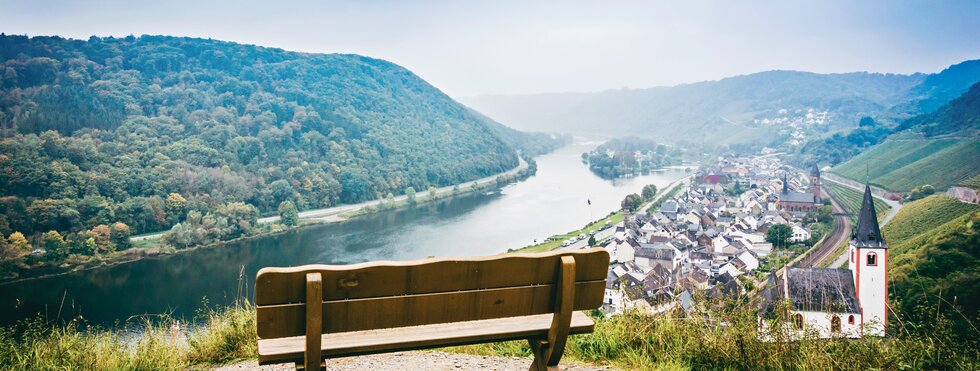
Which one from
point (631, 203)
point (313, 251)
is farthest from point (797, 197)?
point (313, 251)

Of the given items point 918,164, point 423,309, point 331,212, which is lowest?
point 331,212

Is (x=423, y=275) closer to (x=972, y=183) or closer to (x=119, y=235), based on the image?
(x=119, y=235)

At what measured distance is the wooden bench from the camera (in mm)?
1826

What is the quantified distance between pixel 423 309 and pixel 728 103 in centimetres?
11276

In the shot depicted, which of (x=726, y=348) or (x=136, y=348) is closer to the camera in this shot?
(x=726, y=348)

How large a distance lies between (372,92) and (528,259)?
6554 centimetres

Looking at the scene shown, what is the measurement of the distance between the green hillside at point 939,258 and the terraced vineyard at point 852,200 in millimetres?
2721

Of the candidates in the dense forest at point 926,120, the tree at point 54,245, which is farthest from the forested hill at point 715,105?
the tree at point 54,245

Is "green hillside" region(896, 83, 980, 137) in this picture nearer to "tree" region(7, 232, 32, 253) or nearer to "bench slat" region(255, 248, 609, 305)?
"bench slat" region(255, 248, 609, 305)

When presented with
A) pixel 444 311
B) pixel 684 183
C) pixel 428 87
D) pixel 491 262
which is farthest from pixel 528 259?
pixel 428 87

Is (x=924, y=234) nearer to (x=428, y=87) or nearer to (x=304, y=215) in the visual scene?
(x=304, y=215)

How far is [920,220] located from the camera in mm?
20688

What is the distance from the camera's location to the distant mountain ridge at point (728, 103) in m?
73.4

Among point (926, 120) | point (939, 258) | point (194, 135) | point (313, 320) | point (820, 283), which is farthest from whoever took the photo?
point (194, 135)
